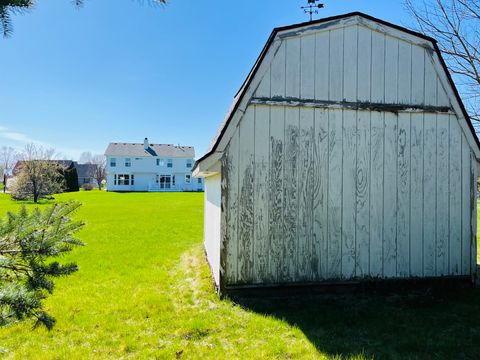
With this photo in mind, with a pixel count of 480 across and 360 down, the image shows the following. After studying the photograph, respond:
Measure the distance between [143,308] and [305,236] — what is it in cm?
295

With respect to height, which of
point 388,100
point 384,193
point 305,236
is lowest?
point 305,236

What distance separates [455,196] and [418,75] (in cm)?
242

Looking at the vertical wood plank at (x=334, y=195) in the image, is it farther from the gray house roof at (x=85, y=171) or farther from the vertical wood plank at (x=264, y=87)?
the gray house roof at (x=85, y=171)

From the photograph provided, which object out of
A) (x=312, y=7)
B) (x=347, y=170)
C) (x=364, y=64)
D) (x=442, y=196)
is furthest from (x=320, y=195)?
(x=312, y=7)

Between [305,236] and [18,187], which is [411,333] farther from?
[18,187]

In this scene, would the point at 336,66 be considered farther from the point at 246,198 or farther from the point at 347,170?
the point at 246,198

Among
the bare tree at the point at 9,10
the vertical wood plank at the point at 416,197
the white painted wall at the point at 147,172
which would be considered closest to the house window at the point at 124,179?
the white painted wall at the point at 147,172

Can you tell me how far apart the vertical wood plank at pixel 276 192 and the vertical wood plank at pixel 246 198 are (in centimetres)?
34

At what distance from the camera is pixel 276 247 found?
5195mm

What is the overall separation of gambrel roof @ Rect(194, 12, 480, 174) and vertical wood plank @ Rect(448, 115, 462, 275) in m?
0.20

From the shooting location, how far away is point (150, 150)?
159ft

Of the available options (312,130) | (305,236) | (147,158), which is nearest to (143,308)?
(305,236)

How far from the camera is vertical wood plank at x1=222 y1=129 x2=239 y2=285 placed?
199 inches

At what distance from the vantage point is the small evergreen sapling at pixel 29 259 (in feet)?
5.44
